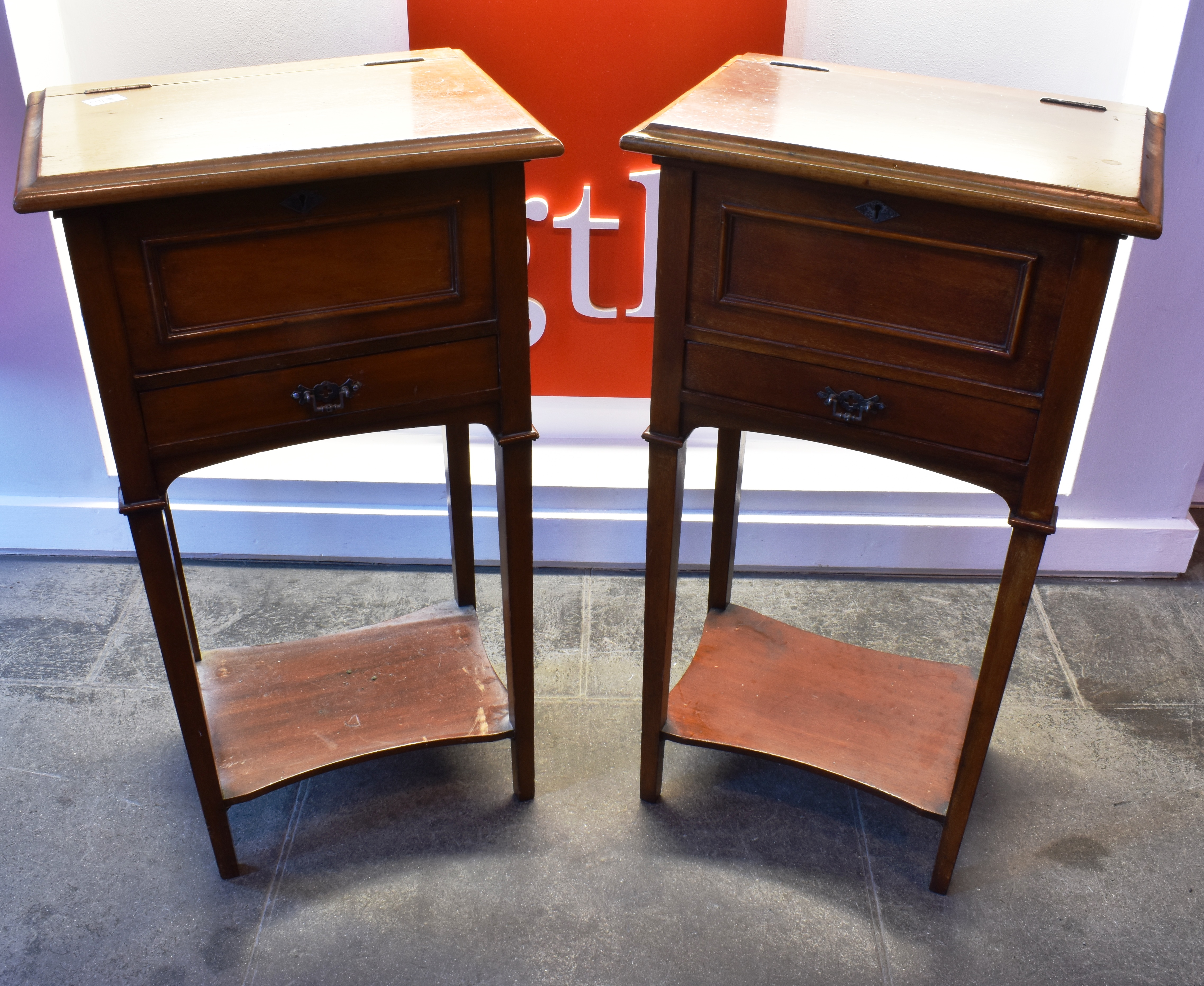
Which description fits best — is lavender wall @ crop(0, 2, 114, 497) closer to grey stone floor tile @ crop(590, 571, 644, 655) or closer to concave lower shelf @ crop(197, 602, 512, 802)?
concave lower shelf @ crop(197, 602, 512, 802)

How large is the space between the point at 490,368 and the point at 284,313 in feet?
0.92

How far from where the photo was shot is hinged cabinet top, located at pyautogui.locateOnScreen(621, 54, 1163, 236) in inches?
47.9

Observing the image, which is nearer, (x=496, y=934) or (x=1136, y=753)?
(x=496, y=934)

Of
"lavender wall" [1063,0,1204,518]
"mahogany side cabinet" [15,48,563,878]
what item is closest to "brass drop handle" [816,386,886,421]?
"mahogany side cabinet" [15,48,563,878]

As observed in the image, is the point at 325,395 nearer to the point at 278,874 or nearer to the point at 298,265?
the point at 298,265

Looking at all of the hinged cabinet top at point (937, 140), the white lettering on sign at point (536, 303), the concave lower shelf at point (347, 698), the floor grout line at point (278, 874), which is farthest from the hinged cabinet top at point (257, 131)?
the floor grout line at point (278, 874)

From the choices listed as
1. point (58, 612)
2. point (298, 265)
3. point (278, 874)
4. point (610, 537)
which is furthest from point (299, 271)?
point (58, 612)

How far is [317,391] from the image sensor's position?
1433mm

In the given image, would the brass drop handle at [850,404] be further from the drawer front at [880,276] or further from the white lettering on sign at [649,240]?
the white lettering on sign at [649,240]

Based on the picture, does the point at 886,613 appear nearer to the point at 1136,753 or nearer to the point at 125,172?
the point at 1136,753

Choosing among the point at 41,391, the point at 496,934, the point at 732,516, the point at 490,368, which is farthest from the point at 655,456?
the point at 41,391

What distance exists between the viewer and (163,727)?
2.05 meters

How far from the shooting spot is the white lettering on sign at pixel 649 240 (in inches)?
88.4

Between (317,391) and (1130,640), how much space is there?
5.76 feet
